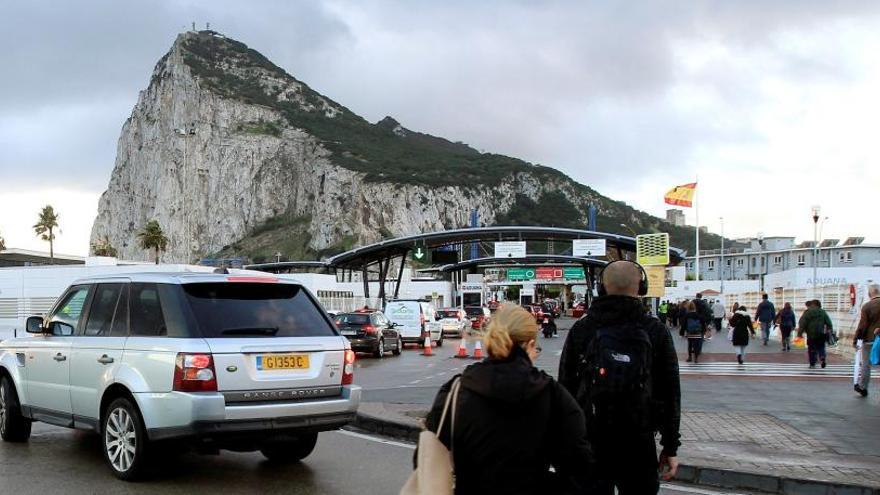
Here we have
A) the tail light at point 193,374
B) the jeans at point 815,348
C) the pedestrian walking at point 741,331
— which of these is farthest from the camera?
the pedestrian walking at point 741,331

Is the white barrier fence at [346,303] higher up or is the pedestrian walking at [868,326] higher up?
the pedestrian walking at [868,326]

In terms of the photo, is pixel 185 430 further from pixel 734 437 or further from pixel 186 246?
pixel 186 246

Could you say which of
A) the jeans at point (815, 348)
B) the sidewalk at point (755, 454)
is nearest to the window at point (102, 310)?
the sidewalk at point (755, 454)

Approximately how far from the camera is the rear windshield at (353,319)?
25.2m

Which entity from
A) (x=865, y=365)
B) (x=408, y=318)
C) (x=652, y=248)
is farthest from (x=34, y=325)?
(x=408, y=318)

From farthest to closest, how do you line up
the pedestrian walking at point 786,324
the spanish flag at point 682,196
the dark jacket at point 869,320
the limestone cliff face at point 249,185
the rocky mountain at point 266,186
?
the limestone cliff face at point 249,185
the rocky mountain at point 266,186
the spanish flag at point 682,196
the pedestrian walking at point 786,324
the dark jacket at point 869,320

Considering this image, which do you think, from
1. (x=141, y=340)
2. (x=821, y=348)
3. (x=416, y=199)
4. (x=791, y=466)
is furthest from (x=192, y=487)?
(x=416, y=199)

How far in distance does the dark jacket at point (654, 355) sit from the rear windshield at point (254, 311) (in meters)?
3.51

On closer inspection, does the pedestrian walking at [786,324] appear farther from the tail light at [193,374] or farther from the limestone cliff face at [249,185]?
the limestone cliff face at [249,185]

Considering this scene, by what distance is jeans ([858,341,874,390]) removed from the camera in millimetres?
13305

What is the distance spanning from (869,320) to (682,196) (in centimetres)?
5271

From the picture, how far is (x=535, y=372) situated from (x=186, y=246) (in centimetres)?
18184

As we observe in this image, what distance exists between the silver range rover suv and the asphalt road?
10.9 inches

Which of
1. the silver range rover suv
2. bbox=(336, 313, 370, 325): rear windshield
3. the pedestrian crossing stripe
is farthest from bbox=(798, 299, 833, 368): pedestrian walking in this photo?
the silver range rover suv
